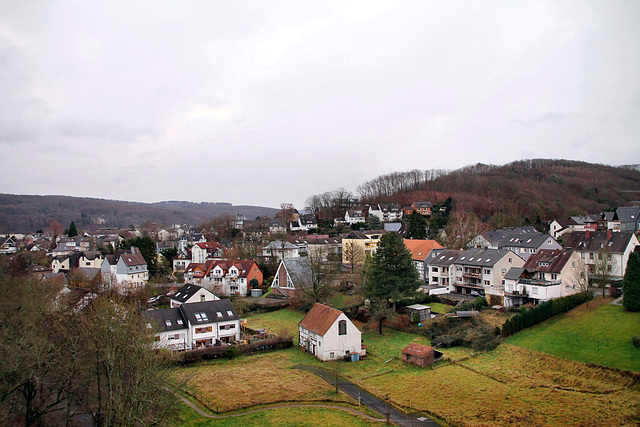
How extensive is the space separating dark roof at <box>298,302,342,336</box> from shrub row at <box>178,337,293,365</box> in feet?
7.21

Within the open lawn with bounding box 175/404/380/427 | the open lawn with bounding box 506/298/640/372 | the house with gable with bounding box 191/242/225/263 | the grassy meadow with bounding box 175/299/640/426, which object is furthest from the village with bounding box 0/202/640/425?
the open lawn with bounding box 175/404/380/427

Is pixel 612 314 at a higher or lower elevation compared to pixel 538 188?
lower

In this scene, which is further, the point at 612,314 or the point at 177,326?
the point at 177,326

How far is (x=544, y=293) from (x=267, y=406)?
992 inches

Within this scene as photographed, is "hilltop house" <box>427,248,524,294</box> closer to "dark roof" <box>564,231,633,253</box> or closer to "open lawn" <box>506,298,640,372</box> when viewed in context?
"open lawn" <box>506,298,640,372</box>

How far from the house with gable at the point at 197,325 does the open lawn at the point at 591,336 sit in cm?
2154

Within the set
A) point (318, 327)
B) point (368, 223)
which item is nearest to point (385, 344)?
point (318, 327)

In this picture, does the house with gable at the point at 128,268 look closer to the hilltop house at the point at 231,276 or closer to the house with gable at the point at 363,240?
the hilltop house at the point at 231,276

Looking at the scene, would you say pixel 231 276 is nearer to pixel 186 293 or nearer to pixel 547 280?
pixel 186 293

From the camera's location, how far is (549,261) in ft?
123

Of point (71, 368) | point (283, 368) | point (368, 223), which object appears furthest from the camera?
point (368, 223)

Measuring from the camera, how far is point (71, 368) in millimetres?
16891

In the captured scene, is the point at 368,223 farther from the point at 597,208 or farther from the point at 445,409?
the point at 445,409

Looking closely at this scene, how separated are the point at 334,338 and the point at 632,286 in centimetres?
2136
